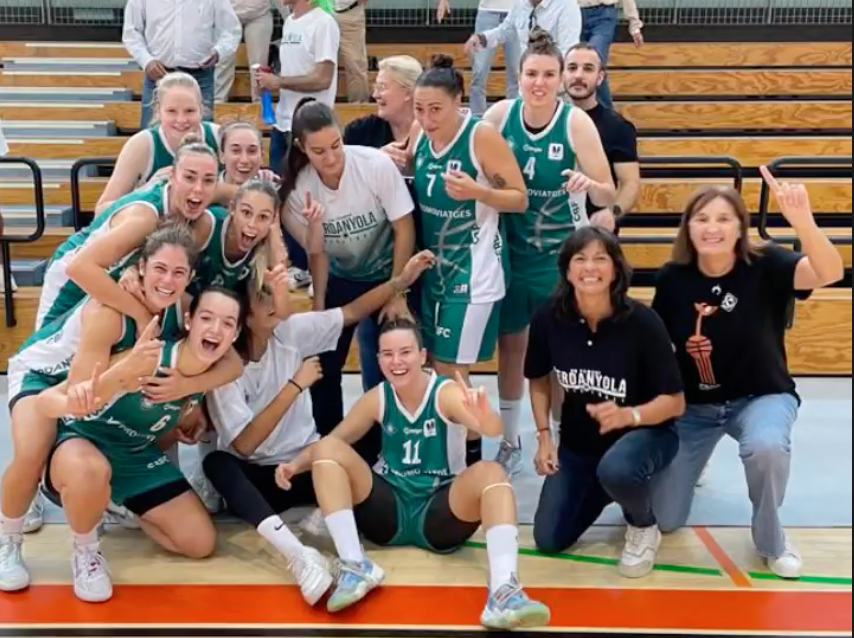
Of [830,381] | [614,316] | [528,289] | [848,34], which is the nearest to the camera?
[614,316]

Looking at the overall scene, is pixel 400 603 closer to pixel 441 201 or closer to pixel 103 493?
pixel 103 493

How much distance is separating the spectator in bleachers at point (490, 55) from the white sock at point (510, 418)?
289 centimetres

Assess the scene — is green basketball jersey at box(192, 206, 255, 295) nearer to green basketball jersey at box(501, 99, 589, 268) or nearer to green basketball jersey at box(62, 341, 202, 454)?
green basketball jersey at box(62, 341, 202, 454)

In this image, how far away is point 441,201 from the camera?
3.63m

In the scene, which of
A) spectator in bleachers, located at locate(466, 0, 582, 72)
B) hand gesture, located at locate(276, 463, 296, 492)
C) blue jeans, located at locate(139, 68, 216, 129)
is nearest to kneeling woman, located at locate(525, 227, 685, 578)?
hand gesture, located at locate(276, 463, 296, 492)

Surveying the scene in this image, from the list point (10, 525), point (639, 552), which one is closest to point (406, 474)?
point (639, 552)

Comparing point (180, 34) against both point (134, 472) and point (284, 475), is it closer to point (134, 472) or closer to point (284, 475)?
point (134, 472)

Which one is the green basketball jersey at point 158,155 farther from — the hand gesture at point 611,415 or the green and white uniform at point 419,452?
the hand gesture at point 611,415

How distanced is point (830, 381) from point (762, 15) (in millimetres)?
5251

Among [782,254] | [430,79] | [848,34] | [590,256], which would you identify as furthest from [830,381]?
[848,34]

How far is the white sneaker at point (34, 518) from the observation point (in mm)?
3506

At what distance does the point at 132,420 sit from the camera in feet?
10.4

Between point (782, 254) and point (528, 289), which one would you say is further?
point (528, 289)

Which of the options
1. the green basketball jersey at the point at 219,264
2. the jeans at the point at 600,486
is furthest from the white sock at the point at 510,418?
the green basketball jersey at the point at 219,264
